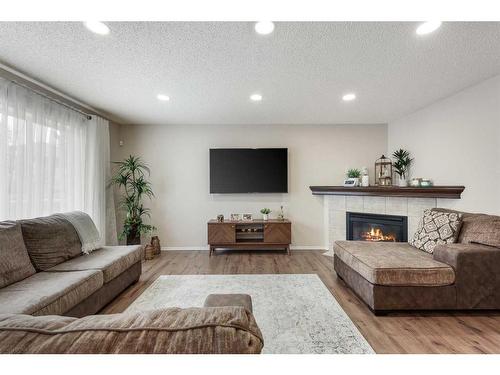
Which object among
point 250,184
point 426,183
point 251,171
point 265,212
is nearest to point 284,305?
point 265,212

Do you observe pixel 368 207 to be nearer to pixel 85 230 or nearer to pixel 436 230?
pixel 436 230

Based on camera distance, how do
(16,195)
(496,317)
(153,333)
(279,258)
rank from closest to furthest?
(153,333) < (496,317) < (16,195) < (279,258)

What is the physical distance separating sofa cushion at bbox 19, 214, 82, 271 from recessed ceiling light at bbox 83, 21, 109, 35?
1.82 metres

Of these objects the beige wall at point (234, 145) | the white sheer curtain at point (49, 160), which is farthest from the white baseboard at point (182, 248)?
the white sheer curtain at point (49, 160)

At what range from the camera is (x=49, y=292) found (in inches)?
69.9

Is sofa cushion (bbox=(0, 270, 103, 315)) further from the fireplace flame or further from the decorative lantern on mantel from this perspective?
the decorative lantern on mantel

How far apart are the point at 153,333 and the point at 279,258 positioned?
3.76 meters

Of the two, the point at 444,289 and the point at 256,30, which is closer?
the point at 256,30

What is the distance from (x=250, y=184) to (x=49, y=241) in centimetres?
300

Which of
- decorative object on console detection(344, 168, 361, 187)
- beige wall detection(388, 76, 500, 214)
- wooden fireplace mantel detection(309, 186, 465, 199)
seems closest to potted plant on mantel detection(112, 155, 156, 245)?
wooden fireplace mantel detection(309, 186, 465, 199)

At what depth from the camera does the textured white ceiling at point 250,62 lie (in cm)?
188

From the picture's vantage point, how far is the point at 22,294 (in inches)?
68.5
